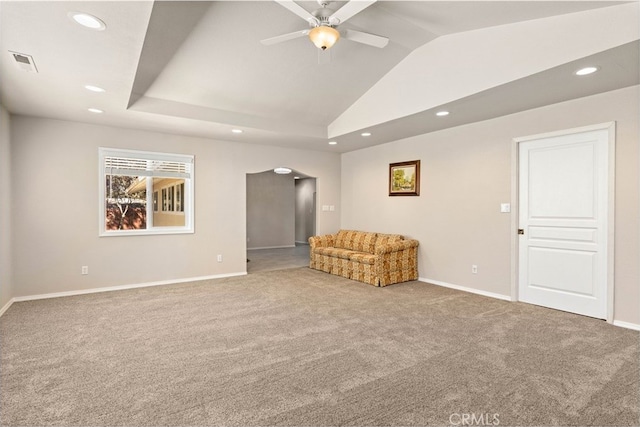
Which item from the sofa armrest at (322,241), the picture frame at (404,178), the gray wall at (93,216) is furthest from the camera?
the sofa armrest at (322,241)

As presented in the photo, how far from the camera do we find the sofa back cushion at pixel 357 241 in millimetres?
5797

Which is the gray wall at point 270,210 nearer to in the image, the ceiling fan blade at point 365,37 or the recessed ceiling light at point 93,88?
the recessed ceiling light at point 93,88

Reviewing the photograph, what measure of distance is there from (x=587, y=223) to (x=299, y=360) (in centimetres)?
345

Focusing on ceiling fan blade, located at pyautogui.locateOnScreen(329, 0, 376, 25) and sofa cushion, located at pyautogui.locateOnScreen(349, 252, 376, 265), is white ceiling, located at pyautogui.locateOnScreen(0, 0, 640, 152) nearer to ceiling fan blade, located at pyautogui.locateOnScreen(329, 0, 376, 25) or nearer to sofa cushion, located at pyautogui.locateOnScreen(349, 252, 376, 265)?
ceiling fan blade, located at pyautogui.locateOnScreen(329, 0, 376, 25)

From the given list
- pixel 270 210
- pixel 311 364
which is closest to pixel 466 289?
pixel 311 364

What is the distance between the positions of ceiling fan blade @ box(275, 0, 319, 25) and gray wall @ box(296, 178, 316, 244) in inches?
327

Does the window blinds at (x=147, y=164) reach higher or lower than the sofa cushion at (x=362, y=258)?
higher

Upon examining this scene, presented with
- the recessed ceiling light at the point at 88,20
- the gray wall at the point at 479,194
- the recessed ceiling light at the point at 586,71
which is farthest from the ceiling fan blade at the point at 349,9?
the gray wall at the point at 479,194

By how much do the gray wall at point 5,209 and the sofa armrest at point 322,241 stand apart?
14.3ft

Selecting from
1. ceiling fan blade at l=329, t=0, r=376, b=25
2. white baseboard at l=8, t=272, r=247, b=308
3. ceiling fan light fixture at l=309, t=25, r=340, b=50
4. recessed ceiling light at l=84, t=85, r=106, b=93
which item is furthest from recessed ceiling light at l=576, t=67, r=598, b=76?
white baseboard at l=8, t=272, r=247, b=308

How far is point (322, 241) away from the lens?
6.52 m

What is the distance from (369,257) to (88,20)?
4277mm

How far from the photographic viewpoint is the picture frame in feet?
18.1

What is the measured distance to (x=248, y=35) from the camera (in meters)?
3.32
